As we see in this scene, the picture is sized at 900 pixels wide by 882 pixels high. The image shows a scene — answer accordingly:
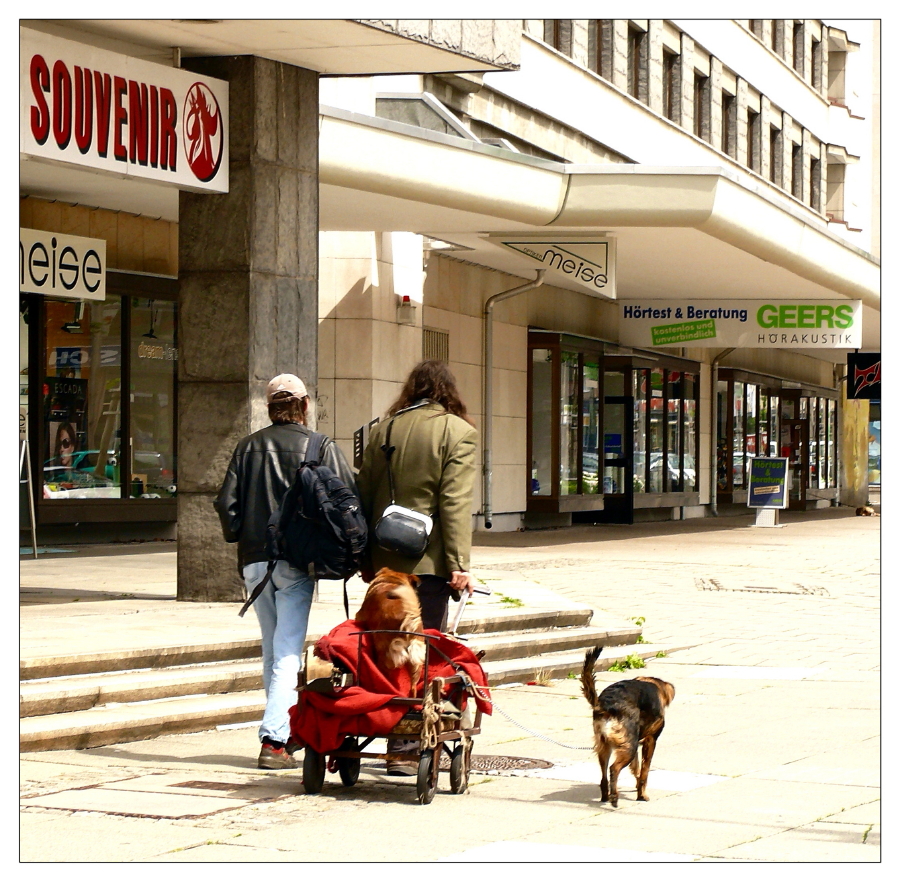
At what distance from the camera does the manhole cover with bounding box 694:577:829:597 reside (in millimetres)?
15531

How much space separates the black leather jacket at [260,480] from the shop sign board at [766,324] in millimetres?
19460

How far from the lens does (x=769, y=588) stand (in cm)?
1578

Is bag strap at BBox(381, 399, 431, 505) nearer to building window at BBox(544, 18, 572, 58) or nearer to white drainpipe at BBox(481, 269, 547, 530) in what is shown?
white drainpipe at BBox(481, 269, 547, 530)

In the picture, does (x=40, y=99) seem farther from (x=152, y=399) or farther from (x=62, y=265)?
(x=152, y=399)

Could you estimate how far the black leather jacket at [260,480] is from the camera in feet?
22.4

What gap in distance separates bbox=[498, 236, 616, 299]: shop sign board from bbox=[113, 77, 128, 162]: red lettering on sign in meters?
9.33

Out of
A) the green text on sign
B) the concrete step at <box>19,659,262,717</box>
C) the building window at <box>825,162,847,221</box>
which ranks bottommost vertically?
the concrete step at <box>19,659,262,717</box>

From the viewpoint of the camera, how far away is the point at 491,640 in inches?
411

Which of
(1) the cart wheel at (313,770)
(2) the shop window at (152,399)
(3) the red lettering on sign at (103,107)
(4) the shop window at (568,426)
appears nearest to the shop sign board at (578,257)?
(2) the shop window at (152,399)

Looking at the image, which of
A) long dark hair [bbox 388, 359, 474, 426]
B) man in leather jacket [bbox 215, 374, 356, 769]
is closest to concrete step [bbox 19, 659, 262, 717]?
man in leather jacket [bbox 215, 374, 356, 769]

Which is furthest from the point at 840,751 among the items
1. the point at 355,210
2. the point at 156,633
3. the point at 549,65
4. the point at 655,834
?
the point at 549,65

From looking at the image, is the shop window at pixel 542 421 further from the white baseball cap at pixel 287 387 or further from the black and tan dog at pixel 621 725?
the black and tan dog at pixel 621 725

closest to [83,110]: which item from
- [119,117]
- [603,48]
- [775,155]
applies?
[119,117]

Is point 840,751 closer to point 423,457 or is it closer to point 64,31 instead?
point 423,457
